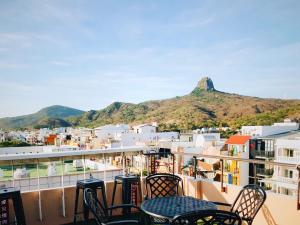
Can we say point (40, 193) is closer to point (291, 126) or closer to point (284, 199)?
point (284, 199)

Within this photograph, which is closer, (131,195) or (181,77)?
(131,195)

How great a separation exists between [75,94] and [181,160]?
222 feet

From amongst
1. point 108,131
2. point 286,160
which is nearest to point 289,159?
point 286,160

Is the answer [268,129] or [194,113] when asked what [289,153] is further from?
[194,113]

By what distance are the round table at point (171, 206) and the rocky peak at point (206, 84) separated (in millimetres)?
79227

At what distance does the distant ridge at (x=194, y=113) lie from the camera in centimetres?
5703

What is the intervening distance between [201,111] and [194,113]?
6.97ft

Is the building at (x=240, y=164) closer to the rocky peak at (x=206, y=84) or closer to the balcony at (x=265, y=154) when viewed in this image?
the balcony at (x=265, y=154)

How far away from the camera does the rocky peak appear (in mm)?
80750

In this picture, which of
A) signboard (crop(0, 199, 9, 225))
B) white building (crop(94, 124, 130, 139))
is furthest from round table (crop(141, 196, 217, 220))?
white building (crop(94, 124, 130, 139))

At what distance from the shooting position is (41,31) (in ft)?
40.5

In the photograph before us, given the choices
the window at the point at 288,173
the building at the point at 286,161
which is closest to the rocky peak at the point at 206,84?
the building at the point at 286,161

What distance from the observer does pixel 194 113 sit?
217 feet

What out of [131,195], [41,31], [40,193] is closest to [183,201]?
[131,195]
